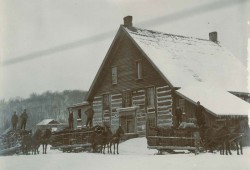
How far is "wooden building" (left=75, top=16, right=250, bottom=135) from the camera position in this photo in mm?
15898

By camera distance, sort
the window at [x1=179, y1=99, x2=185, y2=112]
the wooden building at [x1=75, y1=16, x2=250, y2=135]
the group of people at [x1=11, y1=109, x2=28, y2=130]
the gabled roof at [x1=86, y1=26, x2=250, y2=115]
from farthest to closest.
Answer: the window at [x1=179, y1=99, x2=185, y2=112] → the wooden building at [x1=75, y1=16, x2=250, y2=135] → the gabled roof at [x1=86, y1=26, x2=250, y2=115] → the group of people at [x1=11, y1=109, x2=28, y2=130]

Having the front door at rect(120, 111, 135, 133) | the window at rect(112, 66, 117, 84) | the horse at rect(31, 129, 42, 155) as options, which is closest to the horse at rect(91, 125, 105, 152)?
the horse at rect(31, 129, 42, 155)

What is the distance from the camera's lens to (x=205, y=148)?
1232 centimetres

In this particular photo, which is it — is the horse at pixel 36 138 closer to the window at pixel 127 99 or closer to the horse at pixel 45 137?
the horse at pixel 45 137

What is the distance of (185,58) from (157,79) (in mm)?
1466

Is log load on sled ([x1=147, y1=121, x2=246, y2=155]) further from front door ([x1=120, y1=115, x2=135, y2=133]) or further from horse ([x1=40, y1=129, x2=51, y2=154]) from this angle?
front door ([x1=120, y1=115, x2=135, y2=133])

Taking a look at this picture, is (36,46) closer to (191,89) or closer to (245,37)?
(245,37)

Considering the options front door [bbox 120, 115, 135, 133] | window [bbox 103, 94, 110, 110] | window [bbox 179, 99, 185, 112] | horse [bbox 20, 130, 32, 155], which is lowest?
horse [bbox 20, 130, 32, 155]

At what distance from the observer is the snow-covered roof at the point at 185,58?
1641 centimetres

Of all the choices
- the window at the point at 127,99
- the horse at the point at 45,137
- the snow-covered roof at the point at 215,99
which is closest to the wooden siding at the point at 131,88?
the window at the point at 127,99

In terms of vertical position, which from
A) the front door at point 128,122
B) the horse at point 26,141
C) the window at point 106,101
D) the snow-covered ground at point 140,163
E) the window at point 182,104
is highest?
the window at point 106,101

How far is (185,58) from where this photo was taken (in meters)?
17.7

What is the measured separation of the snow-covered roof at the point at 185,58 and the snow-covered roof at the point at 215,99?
11.9 inches

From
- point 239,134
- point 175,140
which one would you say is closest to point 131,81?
point 175,140
